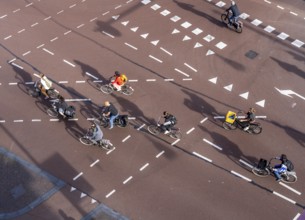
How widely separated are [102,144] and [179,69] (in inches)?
279

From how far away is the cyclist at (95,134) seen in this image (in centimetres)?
1678

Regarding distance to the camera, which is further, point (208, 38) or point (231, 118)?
point (208, 38)

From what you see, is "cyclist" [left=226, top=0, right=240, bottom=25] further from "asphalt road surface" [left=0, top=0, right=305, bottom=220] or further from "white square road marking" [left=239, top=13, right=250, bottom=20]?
"white square road marking" [left=239, top=13, right=250, bottom=20]

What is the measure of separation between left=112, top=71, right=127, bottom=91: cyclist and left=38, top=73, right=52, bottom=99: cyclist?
11.2 ft

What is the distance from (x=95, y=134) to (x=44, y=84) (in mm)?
4486

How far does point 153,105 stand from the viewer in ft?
64.3

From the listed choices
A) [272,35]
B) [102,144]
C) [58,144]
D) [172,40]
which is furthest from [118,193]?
[272,35]

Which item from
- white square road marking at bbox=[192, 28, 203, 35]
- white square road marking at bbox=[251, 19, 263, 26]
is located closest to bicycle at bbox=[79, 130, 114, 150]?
white square road marking at bbox=[192, 28, 203, 35]

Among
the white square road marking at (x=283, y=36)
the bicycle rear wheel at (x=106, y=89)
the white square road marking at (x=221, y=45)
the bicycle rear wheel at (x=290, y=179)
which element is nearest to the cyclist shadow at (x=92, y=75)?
the bicycle rear wheel at (x=106, y=89)

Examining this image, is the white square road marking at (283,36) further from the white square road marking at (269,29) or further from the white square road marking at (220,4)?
the white square road marking at (220,4)

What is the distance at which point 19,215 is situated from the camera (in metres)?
15.4

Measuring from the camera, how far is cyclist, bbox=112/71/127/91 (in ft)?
63.7

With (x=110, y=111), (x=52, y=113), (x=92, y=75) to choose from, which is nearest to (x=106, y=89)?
(x=92, y=75)

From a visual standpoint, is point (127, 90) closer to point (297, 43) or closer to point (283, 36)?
point (283, 36)
